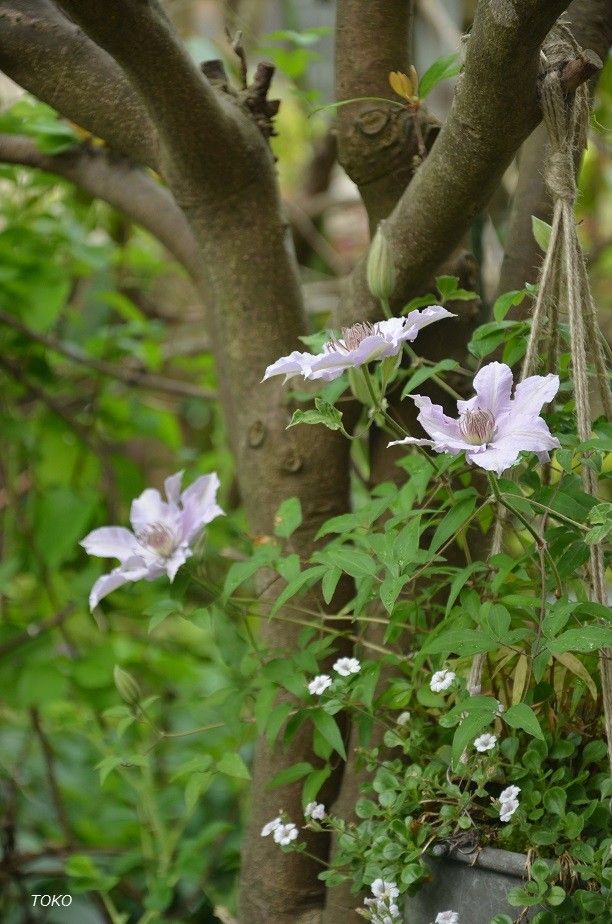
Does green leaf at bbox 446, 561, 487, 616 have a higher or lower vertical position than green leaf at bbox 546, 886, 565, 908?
higher

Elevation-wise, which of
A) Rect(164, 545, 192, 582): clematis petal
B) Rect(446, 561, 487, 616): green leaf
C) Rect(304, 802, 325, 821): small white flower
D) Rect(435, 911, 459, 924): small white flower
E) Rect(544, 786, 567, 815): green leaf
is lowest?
Rect(304, 802, 325, 821): small white flower

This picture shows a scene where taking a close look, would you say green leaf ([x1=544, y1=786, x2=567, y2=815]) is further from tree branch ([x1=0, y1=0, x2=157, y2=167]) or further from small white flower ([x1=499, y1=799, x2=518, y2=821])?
tree branch ([x1=0, y1=0, x2=157, y2=167])

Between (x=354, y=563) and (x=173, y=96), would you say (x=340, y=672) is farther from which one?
(x=173, y=96)

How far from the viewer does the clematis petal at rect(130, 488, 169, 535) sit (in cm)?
71

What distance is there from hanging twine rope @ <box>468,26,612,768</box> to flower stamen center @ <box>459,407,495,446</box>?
46 mm

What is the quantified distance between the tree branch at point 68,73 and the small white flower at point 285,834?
0.55 meters

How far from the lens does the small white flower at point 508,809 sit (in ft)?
1.68

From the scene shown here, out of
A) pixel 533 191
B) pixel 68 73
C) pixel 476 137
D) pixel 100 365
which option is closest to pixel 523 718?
pixel 476 137

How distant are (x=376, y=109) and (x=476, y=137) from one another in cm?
18

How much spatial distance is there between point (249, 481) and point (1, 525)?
33.9 inches

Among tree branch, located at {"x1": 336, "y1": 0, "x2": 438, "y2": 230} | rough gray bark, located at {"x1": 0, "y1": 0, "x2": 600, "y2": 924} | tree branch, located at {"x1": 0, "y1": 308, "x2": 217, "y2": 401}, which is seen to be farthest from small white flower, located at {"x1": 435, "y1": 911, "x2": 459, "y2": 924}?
tree branch, located at {"x1": 0, "y1": 308, "x2": 217, "y2": 401}

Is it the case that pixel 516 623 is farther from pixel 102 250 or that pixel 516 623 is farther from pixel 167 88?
pixel 102 250

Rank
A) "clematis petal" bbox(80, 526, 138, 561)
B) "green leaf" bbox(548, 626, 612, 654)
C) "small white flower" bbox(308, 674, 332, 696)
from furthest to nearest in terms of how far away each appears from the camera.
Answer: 1. "clematis petal" bbox(80, 526, 138, 561)
2. "small white flower" bbox(308, 674, 332, 696)
3. "green leaf" bbox(548, 626, 612, 654)

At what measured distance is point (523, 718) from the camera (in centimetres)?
50
